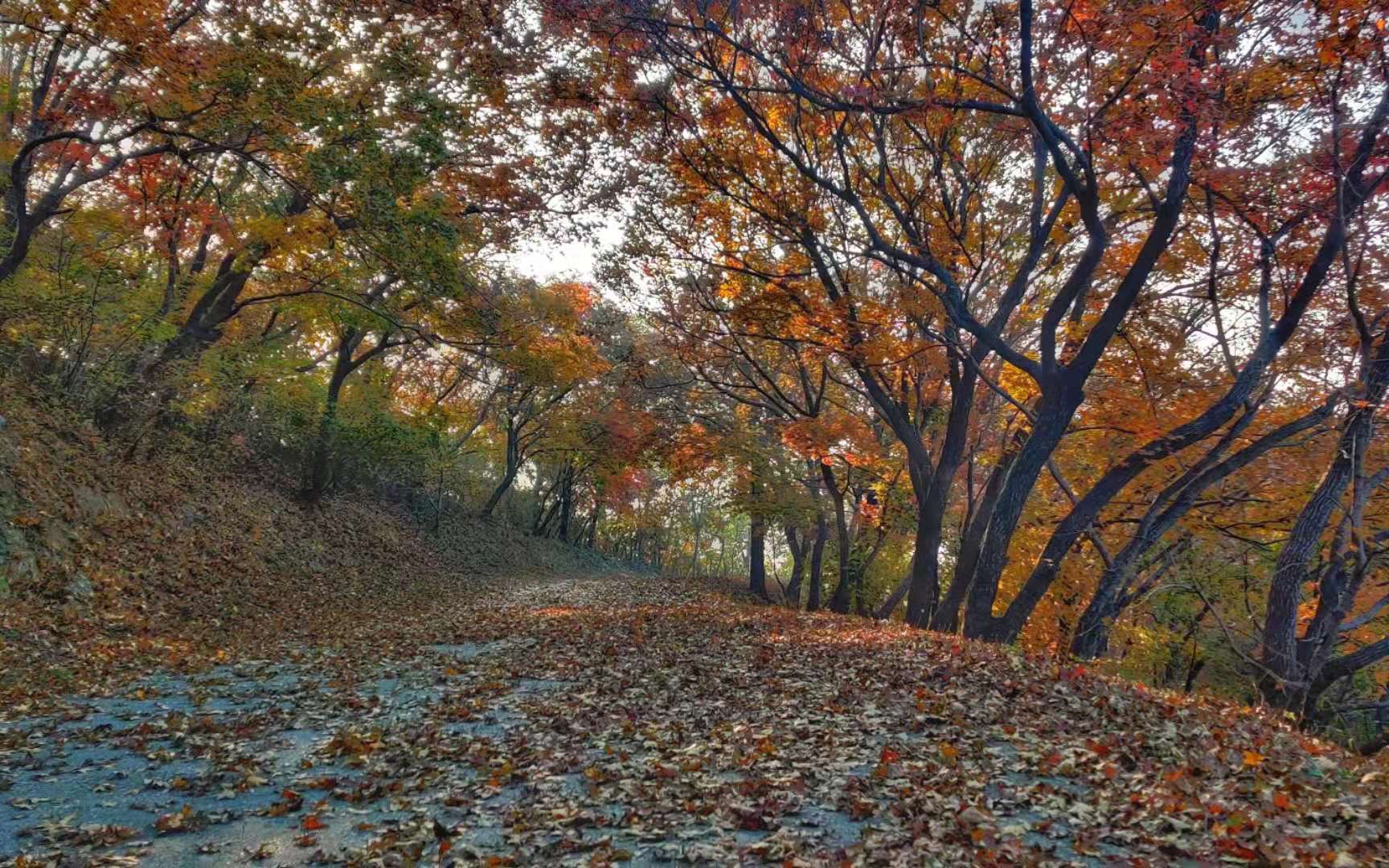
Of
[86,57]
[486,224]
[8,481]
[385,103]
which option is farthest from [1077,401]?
[86,57]

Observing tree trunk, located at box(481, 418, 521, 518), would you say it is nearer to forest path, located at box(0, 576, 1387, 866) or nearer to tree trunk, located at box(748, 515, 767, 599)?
tree trunk, located at box(748, 515, 767, 599)

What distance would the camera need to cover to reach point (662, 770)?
5.49m

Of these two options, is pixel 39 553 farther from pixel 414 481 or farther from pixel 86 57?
pixel 414 481

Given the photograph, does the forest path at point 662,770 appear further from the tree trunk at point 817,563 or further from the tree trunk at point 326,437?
the tree trunk at point 817,563

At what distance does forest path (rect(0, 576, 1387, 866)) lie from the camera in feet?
13.7

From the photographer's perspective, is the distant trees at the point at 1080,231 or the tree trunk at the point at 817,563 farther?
the tree trunk at the point at 817,563

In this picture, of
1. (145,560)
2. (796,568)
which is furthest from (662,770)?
(796,568)

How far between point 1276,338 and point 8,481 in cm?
1591

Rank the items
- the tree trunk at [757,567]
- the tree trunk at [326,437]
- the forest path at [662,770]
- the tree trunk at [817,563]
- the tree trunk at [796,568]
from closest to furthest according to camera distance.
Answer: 1. the forest path at [662,770]
2. the tree trunk at [326,437]
3. the tree trunk at [817,563]
4. the tree trunk at [796,568]
5. the tree trunk at [757,567]

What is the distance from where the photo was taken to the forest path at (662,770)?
419 cm

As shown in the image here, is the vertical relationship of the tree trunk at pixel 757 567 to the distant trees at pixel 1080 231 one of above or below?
below

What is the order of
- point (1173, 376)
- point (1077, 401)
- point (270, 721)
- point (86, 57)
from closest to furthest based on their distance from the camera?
point (270, 721) < point (1077, 401) < point (1173, 376) < point (86, 57)

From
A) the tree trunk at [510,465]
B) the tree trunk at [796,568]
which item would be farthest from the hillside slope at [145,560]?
the tree trunk at [510,465]

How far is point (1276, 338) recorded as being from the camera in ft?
29.7
